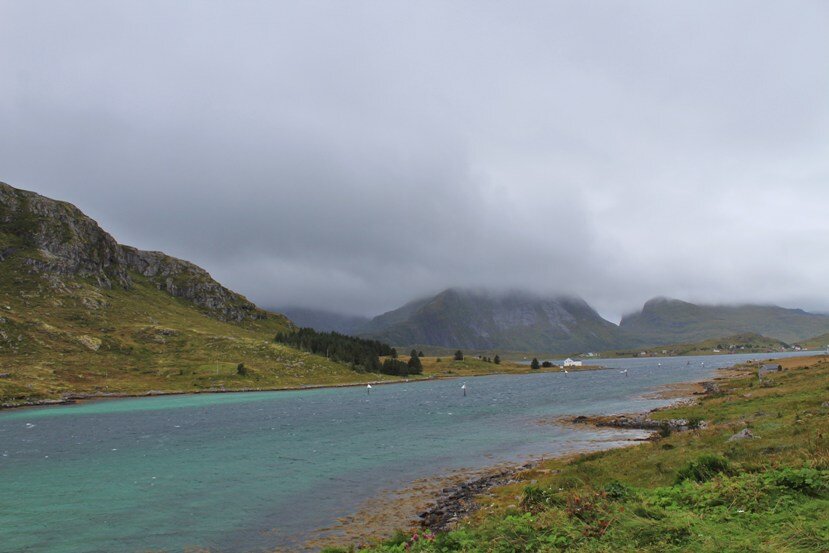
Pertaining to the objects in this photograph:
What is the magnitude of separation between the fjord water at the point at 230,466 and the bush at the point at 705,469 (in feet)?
67.2

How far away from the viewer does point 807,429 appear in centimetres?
2731

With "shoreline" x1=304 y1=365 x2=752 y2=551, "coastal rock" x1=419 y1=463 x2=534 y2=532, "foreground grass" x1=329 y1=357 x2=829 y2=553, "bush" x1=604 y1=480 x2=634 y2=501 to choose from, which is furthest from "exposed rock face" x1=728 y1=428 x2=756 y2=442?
"coastal rock" x1=419 y1=463 x2=534 y2=532

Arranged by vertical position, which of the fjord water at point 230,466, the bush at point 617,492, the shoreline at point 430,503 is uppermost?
the bush at point 617,492

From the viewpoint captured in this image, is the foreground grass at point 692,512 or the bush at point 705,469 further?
the bush at point 705,469

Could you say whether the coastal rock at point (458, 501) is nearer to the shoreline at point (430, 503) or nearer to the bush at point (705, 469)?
the shoreline at point (430, 503)

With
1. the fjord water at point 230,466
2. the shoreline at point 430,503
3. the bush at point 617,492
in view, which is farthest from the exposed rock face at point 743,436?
the fjord water at point 230,466

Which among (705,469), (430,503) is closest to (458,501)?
(430,503)

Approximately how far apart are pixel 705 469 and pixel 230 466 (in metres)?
44.0

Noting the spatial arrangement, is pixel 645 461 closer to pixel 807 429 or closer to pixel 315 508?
pixel 807 429

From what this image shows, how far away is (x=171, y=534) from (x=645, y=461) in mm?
29649

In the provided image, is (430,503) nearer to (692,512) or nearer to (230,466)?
(692,512)

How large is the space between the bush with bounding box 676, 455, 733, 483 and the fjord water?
67.2ft

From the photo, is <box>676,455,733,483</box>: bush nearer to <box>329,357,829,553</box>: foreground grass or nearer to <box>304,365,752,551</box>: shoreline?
<box>329,357,829,553</box>: foreground grass

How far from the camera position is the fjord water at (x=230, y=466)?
30719 millimetres
